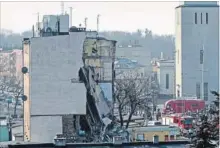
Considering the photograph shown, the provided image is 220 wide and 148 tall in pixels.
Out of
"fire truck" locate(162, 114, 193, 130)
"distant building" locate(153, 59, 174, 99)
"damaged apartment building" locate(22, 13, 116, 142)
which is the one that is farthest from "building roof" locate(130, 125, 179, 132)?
"distant building" locate(153, 59, 174, 99)

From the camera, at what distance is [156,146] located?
54.6 feet

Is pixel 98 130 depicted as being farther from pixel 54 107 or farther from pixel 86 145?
pixel 86 145

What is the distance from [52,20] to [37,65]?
2.24 m

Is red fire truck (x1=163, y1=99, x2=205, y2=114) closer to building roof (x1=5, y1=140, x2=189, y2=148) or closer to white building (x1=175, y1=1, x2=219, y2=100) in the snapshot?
white building (x1=175, y1=1, x2=219, y2=100)

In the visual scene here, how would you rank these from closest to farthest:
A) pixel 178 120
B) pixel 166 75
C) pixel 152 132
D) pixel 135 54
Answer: pixel 152 132, pixel 178 120, pixel 166 75, pixel 135 54

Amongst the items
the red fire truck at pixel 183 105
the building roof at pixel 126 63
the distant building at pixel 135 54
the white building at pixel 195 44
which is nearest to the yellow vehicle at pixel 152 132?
the red fire truck at pixel 183 105

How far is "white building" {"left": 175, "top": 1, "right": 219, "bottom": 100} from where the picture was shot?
138ft

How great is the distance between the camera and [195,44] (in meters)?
43.0

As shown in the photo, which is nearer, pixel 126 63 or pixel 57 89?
pixel 57 89

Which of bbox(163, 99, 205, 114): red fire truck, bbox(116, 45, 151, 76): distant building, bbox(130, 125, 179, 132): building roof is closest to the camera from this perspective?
bbox(130, 125, 179, 132): building roof

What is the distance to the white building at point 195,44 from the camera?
42.0 metres

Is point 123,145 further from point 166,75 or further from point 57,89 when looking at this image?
point 166,75

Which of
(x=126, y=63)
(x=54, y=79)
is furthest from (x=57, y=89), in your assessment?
(x=126, y=63)

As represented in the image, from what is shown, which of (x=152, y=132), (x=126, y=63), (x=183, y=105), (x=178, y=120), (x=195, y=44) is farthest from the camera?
(x=126, y=63)
